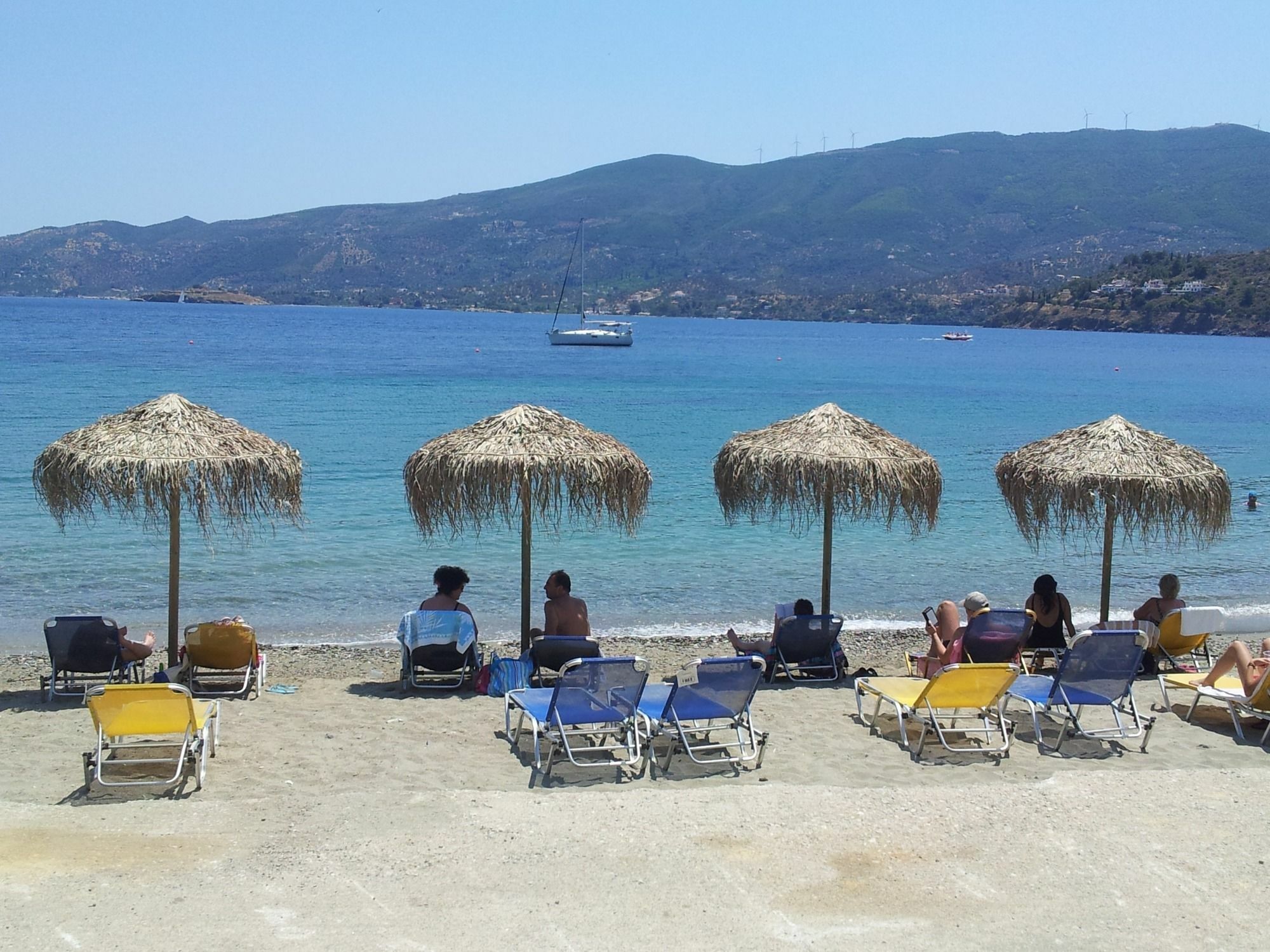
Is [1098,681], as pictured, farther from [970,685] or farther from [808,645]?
[808,645]

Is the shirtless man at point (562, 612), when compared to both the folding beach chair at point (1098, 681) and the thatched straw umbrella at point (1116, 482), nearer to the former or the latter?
the folding beach chair at point (1098, 681)

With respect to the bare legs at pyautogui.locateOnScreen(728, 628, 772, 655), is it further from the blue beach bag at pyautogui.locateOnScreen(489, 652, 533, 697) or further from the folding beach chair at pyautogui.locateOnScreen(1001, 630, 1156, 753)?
the folding beach chair at pyautogui.locateOnScreen(1001, 630, 1156, 753)

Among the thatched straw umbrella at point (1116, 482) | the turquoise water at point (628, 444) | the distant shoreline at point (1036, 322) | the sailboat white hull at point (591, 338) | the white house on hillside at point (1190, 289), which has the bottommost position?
the turquoise water at point (628, 444)

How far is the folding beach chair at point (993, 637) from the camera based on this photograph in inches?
318

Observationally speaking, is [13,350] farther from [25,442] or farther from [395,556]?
[395,556]

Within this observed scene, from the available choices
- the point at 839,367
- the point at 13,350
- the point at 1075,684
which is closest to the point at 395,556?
the point at 1075,684

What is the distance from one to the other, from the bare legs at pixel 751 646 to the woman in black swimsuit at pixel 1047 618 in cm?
202

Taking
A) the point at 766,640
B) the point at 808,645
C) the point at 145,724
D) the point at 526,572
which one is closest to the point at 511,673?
the point at 526,572

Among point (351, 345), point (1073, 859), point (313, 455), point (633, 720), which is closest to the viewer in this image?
point (1073, 859)

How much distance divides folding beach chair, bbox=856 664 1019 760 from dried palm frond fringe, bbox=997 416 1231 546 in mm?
2348

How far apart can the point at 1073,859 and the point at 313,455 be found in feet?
80.4

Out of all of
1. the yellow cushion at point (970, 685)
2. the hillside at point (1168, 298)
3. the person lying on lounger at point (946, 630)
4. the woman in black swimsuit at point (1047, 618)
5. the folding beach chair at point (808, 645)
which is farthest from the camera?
the hillside at point (1168, 298)

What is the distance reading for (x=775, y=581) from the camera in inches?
582

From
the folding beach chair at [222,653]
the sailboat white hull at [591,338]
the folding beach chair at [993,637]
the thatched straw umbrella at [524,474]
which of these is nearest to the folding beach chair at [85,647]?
the folding beach chair at [222,653]
